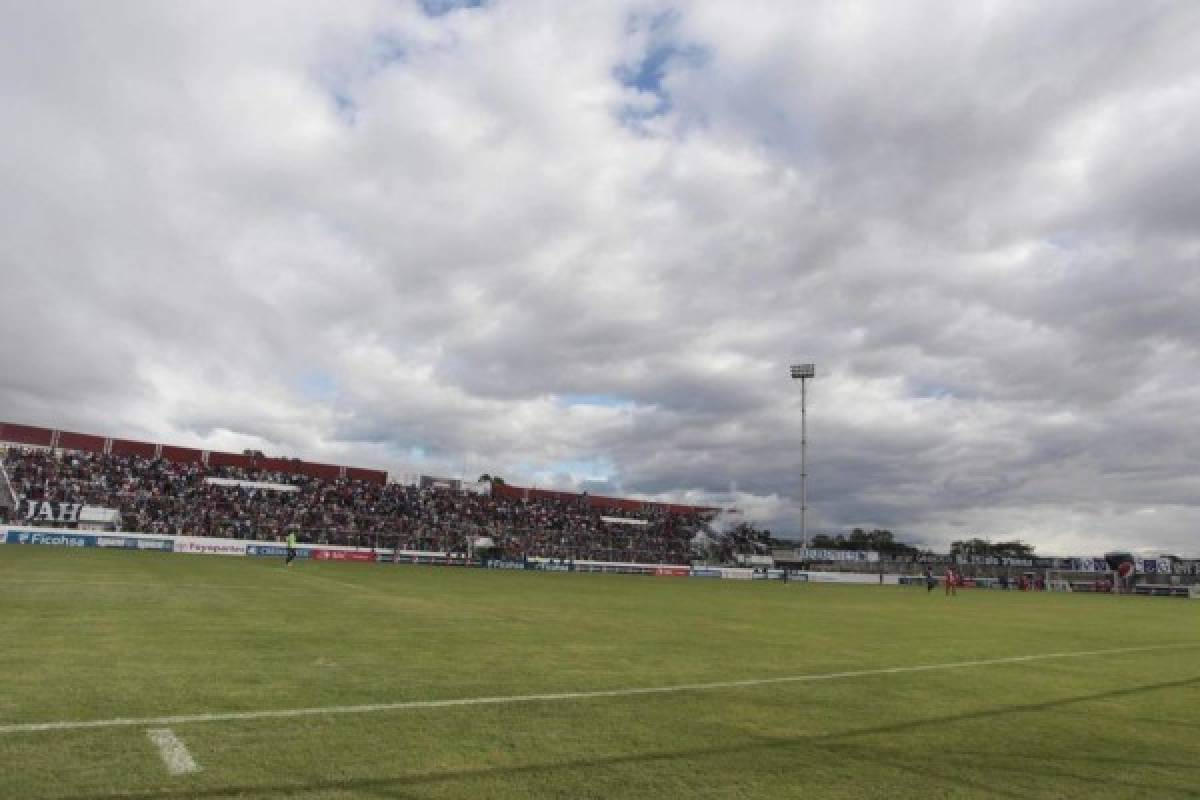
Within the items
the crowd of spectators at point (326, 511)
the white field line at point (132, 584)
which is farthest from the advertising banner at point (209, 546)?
the white field line at point (132, 584)

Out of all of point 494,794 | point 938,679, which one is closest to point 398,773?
point 494,794

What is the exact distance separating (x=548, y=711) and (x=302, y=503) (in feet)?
227

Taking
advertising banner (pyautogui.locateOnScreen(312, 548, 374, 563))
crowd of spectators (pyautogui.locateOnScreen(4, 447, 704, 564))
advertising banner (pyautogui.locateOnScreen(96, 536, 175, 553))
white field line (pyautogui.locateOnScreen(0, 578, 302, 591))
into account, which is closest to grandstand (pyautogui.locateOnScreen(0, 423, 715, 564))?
crowd of spectators (pyautogui.locateOnScreen(4, 447, 704, 564))

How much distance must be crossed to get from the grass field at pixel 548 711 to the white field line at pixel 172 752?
0.06 meters

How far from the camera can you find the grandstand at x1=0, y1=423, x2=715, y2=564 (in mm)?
61781

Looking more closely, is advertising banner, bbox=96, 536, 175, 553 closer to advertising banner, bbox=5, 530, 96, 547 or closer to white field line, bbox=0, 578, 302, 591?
advertising banner, bbox=5, 530, 96, 547

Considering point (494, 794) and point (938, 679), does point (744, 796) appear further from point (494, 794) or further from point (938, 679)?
point (938, 679)

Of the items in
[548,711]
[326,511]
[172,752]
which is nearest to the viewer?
[172,752]

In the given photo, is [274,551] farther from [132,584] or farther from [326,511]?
[132,584]

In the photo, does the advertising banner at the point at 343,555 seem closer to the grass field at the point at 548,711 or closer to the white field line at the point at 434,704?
the grass field at the point at 548,711

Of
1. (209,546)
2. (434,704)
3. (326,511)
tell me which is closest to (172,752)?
(434,704)

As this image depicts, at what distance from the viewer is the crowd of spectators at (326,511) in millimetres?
61531

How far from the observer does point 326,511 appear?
232 ft

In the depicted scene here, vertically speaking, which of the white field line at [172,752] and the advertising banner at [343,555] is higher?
the white field line at [172,752]
